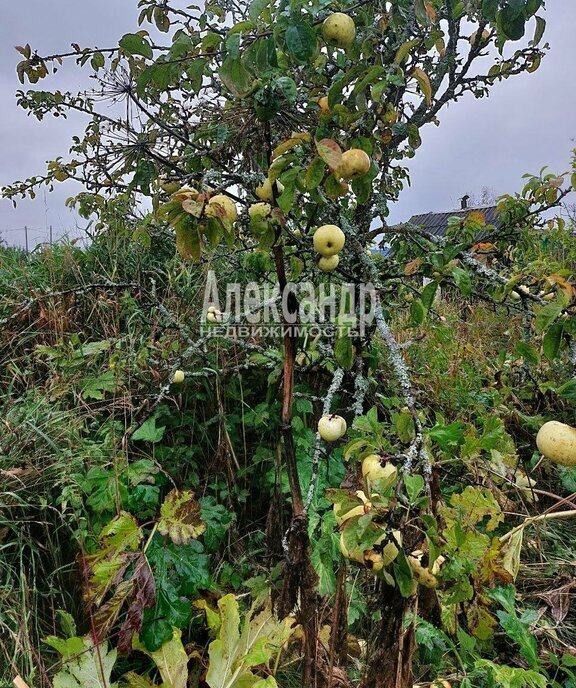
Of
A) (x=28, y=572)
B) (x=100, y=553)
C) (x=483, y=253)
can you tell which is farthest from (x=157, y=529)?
(x=483, y=253)

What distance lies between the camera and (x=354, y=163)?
3.60 ft

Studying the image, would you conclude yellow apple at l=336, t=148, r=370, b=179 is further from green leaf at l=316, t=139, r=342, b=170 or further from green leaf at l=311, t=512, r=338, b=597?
green leaf at l=311, t=512, r=338, b=597

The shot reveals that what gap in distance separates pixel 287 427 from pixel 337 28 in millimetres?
927

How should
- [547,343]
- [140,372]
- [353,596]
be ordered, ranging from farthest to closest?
[140,372], [353,596], [547,343]

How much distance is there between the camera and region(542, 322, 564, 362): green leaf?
846mm

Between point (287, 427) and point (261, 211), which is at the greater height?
point (261, 211)

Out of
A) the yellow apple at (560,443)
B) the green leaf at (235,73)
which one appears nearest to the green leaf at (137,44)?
the green leaf at (235,73)

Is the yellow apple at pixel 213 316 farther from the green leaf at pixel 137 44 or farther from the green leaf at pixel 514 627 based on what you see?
the green leaf at pixel 514 627

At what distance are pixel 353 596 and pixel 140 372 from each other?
1.21 meters

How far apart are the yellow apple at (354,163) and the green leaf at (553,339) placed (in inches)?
22.0

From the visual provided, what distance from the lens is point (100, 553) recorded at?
1.23m

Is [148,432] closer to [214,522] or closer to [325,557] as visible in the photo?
[214,522]

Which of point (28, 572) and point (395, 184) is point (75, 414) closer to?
point (28, 572)

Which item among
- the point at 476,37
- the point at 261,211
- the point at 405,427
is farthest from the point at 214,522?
the point at 476,37
